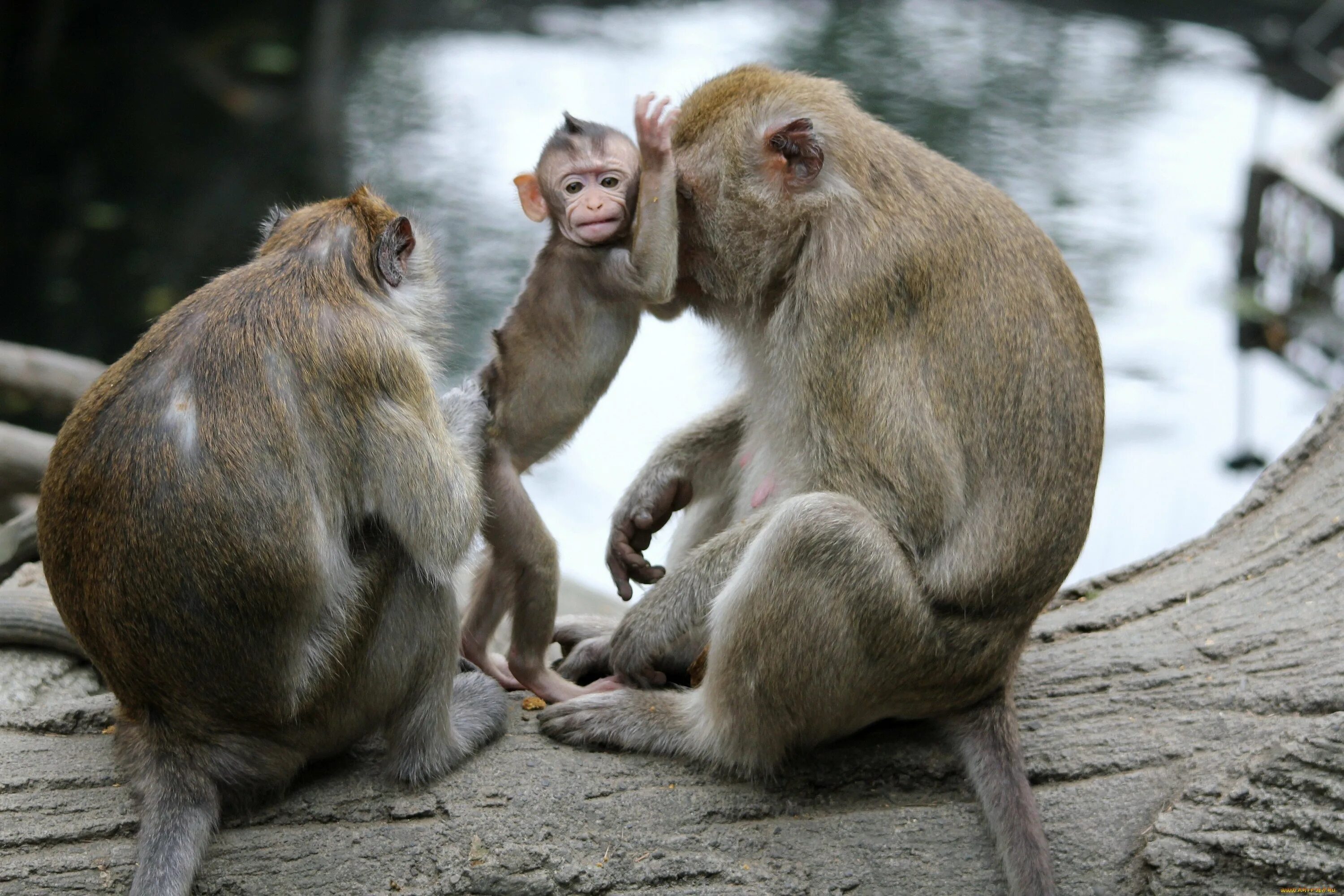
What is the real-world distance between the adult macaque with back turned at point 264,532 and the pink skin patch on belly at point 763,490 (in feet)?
3.49

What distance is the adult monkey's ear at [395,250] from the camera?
411cm

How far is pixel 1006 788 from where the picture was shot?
4176 mm

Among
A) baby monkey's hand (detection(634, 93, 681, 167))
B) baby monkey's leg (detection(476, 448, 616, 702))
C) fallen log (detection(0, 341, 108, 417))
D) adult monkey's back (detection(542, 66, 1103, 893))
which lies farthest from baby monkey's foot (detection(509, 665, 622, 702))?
fallen log (detection(0, 341, 108, 417))

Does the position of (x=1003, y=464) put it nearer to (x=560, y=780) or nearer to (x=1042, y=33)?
(x=560, y=780)

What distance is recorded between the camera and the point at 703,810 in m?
4.21

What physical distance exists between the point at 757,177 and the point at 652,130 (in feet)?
1.33

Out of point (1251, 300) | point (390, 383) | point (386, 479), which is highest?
point (390, 383)

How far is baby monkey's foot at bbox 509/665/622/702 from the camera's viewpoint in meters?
4.80

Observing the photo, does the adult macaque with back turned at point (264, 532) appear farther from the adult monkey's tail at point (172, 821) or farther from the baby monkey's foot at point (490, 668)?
the baby monkey's foot at point (490, 668)

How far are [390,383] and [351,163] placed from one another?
1363cm

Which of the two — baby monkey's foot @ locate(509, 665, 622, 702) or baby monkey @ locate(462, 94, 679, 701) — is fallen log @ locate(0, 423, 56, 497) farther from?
baby monkey's foot @ locate(509, 665, 622, 702)

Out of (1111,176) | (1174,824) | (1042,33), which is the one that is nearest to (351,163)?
(1111,176)

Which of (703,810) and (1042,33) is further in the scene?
(1042,33)

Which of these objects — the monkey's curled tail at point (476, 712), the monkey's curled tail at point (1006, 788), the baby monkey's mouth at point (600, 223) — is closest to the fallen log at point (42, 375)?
the monkey's curled tail at point (476, 712)
